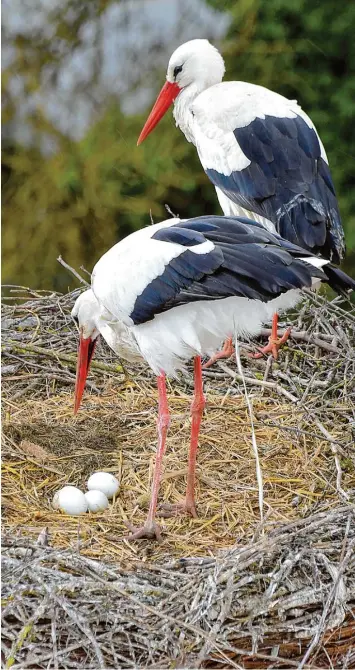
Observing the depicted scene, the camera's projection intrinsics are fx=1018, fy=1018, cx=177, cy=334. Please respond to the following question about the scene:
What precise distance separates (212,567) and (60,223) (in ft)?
10.1

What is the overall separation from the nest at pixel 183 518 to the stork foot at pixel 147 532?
34 mm

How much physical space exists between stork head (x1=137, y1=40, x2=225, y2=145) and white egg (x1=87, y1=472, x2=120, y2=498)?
175cm

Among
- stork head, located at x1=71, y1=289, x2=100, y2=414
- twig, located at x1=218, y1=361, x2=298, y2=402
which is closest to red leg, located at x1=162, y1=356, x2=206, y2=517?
stork head, located at x1=71, y1=289, x2=100, y2=414

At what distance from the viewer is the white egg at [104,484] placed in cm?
295

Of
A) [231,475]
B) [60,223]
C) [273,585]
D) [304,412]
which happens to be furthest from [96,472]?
[60,223]

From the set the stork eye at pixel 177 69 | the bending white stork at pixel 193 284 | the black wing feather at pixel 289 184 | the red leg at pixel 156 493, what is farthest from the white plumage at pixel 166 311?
the stork eye at pixel 177 69

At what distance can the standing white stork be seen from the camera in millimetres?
3596

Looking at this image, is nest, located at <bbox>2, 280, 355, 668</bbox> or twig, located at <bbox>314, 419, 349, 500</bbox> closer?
nest, located at <bbox>2, 280, 355, 668</bbox>

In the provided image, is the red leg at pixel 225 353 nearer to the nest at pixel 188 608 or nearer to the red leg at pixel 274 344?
the red leg at pixel 274 344

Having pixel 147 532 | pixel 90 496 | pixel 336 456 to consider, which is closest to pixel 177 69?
pixel 336 456

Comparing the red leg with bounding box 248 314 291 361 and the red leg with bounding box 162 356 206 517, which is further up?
the red leg with bounding box 162 356 206 517

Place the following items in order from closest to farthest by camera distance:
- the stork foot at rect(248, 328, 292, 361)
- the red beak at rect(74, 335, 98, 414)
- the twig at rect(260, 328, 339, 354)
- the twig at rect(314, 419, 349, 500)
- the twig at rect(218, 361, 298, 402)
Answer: the twig at rect(314, 419, 349, 500)
the red beak at rect(74, 335, 98, 414)
the twig at rect(218, 361, 298, 402)
the twig at rect(260, 328, 339, 354)
the stork foot at rect(248, 328, 292, 361)

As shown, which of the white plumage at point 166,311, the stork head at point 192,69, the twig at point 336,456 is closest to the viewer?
the white plumage at point 166,311

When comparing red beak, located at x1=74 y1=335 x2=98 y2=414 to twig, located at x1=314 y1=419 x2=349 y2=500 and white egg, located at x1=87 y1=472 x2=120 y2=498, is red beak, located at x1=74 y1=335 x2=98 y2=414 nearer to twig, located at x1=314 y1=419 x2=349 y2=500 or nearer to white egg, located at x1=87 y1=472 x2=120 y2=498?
white egg, located at x1=87 y1=472 x2=120 y2=498
